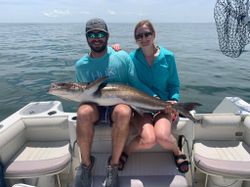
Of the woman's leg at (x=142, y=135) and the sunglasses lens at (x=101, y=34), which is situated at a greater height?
the sunglasses lens at (x=101, y=34)

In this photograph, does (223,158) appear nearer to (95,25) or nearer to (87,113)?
(87,113)

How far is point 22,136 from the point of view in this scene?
13.5ft

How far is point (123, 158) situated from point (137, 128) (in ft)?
1.30

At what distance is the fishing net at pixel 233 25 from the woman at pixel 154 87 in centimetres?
75

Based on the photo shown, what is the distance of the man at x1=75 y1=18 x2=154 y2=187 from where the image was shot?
321 centimetres

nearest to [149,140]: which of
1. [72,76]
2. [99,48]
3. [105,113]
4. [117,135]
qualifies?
[117,135]

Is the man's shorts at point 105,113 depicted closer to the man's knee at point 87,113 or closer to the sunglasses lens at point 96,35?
the man's knee at point 87,113

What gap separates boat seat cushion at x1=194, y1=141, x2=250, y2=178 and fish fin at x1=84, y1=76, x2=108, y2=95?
4.75 ft

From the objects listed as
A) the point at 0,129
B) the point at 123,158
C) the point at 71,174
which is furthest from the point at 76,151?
the point at 0,129

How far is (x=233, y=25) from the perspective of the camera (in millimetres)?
3695

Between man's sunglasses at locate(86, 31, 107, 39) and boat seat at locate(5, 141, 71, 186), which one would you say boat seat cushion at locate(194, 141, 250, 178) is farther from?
man's sunglasses at locate(86, 31, 107, 39)

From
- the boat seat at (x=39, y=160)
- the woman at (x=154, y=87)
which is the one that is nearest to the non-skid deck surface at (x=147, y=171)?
the woman at (x=154, y=87)

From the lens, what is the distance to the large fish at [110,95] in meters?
3.31

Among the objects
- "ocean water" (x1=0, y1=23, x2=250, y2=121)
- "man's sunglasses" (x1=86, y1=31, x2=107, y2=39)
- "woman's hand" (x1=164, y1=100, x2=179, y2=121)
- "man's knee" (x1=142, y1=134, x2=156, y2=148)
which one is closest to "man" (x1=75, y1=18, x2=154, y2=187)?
"man's sunglasses" (x1=86, y1=31, x2=107, y2=39)
